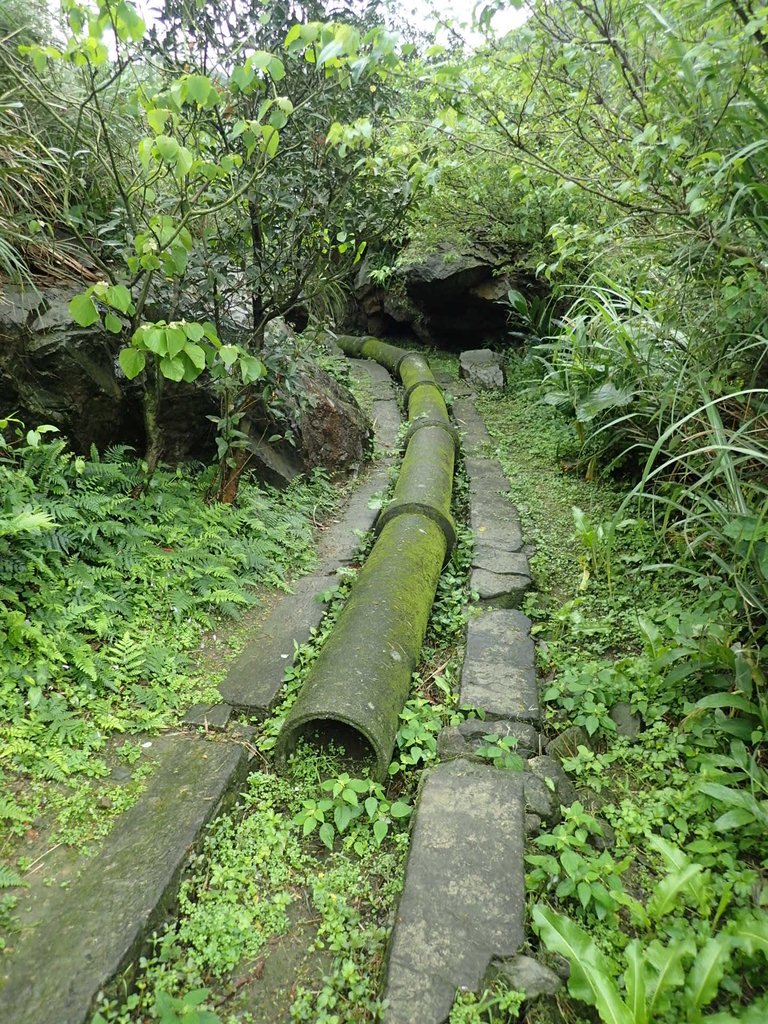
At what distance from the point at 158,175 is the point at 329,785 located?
272 cm

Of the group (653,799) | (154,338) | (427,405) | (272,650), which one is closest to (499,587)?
(272,650)

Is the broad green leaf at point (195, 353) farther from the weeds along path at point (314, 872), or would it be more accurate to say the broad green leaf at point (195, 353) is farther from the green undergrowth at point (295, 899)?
the green undergrowth at point (295, 899)

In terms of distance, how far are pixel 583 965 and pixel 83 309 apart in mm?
2743

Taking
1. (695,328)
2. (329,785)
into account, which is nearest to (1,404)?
(329,785)

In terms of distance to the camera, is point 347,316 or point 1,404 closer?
point 1,404

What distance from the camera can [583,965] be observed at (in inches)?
59.2

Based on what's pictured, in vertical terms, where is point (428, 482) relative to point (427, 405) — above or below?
below

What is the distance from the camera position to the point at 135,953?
5.46 feet

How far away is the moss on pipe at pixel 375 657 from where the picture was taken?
2.27m

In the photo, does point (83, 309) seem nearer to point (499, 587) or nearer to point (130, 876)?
point (130, 876)

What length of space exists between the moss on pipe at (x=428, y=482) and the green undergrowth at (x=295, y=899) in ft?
4.76

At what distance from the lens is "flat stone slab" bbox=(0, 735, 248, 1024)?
1524 mm

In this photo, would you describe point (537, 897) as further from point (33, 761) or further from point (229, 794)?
point (33, 761)

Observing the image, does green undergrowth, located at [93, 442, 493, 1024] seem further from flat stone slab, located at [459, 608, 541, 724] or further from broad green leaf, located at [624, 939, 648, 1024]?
broad green leaf, located at [624, 939, 648, 1024]
